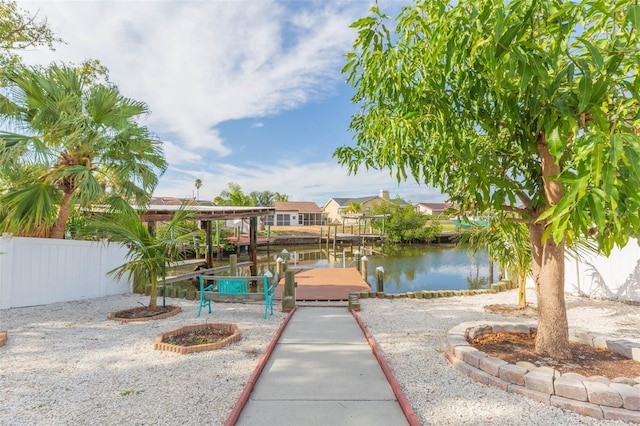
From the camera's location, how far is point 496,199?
3156mm

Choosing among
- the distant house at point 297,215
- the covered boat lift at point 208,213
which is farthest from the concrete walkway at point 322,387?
the distant house at point 297,215

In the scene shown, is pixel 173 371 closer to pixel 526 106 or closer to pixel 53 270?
pixel 526 106

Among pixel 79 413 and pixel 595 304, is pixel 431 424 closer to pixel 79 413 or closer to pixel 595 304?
pixel 79 413

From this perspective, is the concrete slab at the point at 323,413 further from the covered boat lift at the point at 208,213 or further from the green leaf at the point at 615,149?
the covered boat lift at the point at 208,213

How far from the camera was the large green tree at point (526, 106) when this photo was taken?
5.78 feet

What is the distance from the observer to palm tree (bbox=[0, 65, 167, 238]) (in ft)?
19.4

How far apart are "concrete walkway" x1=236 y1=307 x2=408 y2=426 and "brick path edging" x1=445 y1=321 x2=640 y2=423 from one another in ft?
3.42

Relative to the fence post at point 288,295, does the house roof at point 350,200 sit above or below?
above

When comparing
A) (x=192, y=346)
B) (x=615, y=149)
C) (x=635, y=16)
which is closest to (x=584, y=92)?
(x=635, y=16)

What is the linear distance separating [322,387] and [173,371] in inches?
70.5

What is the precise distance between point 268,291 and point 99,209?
4.75 m

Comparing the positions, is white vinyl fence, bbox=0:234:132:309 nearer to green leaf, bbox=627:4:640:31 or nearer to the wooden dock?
the wooden dock

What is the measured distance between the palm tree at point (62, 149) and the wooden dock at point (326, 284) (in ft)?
16.1

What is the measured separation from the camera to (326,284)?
34.2 feet
